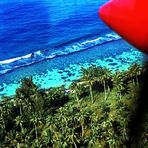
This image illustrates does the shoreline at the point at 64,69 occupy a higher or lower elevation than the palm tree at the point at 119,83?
lower

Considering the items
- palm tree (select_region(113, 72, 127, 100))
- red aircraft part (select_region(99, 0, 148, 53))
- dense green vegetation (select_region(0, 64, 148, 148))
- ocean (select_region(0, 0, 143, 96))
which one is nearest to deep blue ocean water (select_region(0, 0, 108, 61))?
ocean (select_region(0, 0, 143, 96))

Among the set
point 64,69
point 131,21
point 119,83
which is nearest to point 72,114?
point 119,83

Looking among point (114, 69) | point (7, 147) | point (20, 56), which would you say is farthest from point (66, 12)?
point (7, 147)

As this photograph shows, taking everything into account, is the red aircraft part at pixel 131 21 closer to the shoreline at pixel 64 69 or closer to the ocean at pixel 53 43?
the ocean at pixel 53 43

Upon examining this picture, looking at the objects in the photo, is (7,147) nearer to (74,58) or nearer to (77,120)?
(77,120)

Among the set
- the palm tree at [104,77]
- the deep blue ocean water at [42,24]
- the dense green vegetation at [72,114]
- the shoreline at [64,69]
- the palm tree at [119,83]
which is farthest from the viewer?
the deep blue ocean water at [42,24]

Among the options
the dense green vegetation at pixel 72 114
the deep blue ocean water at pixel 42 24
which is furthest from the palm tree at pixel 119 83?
the deep blue ocean water at pixel 42 24

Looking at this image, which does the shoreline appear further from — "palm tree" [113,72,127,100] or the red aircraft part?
the red aircraft part
